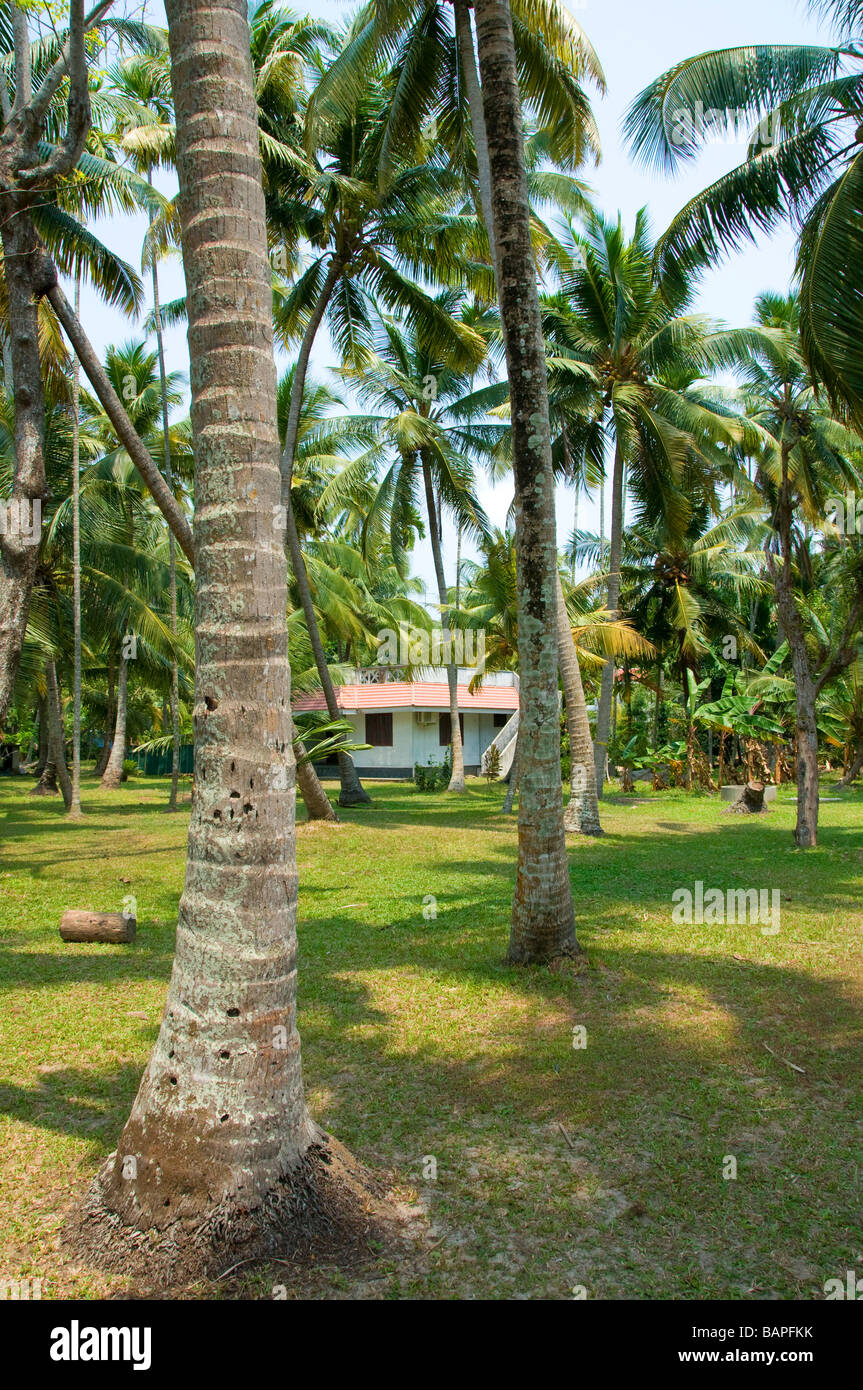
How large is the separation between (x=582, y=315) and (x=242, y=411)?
18.9 m

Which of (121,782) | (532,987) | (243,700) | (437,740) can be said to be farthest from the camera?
(437,740)

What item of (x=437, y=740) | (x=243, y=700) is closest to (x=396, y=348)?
(x=437, y=740)

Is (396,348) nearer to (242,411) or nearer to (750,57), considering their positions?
(750,57)

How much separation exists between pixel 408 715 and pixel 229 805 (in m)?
30.9

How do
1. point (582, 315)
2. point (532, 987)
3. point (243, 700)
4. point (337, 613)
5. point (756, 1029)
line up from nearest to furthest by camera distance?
point (243, 700), point (756, 1029), point (532, 987), point (582, 315), point (337, 613)

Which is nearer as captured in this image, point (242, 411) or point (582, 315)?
point (242, 411)

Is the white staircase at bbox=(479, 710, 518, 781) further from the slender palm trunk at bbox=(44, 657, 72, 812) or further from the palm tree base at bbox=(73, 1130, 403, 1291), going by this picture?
the palm tree base at bbox=(73, 1130, 403, 1291)

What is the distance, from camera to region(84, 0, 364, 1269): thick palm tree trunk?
3406mm

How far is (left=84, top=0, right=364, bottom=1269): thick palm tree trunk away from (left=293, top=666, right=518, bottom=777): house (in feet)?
92.2

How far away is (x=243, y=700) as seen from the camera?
3.48 metres

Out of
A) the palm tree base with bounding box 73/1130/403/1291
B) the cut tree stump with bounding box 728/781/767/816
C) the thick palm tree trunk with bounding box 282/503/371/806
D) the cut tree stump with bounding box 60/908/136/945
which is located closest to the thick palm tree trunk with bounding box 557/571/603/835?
the thick palm tree trunk with bounding box 282/503/371/806

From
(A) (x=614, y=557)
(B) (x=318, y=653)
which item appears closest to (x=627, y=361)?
(A) (x=614, y=557)

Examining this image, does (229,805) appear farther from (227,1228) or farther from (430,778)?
(430,778)

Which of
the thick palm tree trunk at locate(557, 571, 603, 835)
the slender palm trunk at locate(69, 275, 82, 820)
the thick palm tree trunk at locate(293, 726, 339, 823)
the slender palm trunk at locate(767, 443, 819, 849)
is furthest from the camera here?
the thick palm tree trunk at locate(293, 726, 339, 823)
